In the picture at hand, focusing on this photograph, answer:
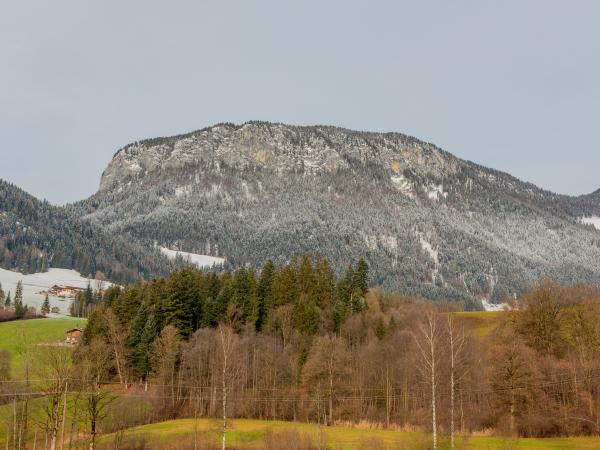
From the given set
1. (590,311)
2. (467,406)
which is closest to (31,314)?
(467,406)

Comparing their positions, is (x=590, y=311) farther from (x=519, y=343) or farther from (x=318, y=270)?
(x=318, y=270)

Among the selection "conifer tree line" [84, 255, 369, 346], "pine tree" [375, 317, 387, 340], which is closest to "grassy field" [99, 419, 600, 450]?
"conifer tree line" [84, 255, 369, 346]

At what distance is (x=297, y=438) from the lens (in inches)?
2302

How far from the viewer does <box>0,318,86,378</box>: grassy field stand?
10253 cm

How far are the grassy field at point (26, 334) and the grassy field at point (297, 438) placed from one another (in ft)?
111

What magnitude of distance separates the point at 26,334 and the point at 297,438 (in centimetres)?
8735

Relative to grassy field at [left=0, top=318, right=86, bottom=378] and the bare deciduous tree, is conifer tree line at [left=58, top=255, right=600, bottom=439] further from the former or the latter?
grassy field at [left=0, top=318, right=86, bottom=378]

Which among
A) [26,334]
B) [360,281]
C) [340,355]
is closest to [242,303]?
[360,281]

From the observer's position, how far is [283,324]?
89.5m

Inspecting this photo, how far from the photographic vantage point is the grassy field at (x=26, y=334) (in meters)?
103

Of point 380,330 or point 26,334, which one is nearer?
point 380,330

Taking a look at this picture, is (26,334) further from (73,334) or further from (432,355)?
(432,355)

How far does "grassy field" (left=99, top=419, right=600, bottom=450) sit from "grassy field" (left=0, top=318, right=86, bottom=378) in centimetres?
3378

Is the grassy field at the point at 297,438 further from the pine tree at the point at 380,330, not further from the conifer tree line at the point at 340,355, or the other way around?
the pine tree at the point at 380,330
